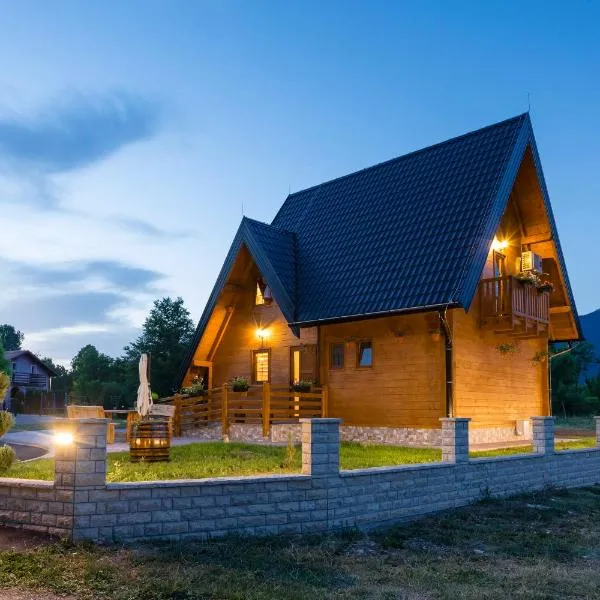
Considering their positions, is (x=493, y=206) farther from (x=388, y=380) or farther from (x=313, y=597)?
(x=313, y=597)

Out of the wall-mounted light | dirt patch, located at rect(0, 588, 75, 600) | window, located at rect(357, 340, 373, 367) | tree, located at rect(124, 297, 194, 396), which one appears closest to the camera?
dirt patch, located at rect(0, 588, 75, 600)

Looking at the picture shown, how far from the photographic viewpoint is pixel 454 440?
436 inches

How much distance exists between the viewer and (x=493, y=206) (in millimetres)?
15445

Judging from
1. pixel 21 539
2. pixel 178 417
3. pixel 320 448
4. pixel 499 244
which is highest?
pixel 499 244

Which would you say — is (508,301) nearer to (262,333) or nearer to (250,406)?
(262,333)

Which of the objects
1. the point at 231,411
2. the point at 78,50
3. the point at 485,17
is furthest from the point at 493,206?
the point at 78,50

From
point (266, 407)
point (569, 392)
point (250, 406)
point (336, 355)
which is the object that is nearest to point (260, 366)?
point (250, 406)

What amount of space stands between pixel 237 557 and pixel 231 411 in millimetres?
9635

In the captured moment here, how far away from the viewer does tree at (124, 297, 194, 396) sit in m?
36.5

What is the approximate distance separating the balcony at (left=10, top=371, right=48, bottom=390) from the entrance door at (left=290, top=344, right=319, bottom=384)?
48021mm

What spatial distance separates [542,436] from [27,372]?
5774 cm

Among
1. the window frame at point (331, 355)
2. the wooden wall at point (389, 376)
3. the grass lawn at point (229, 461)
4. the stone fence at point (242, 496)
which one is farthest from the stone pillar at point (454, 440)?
the window frame at point (331, 355)

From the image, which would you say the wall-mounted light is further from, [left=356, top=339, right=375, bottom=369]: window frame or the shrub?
the shrub

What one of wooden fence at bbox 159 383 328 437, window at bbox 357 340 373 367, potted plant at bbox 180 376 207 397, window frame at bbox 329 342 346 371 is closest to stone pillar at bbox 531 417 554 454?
window at bbox 357 340 373 367
